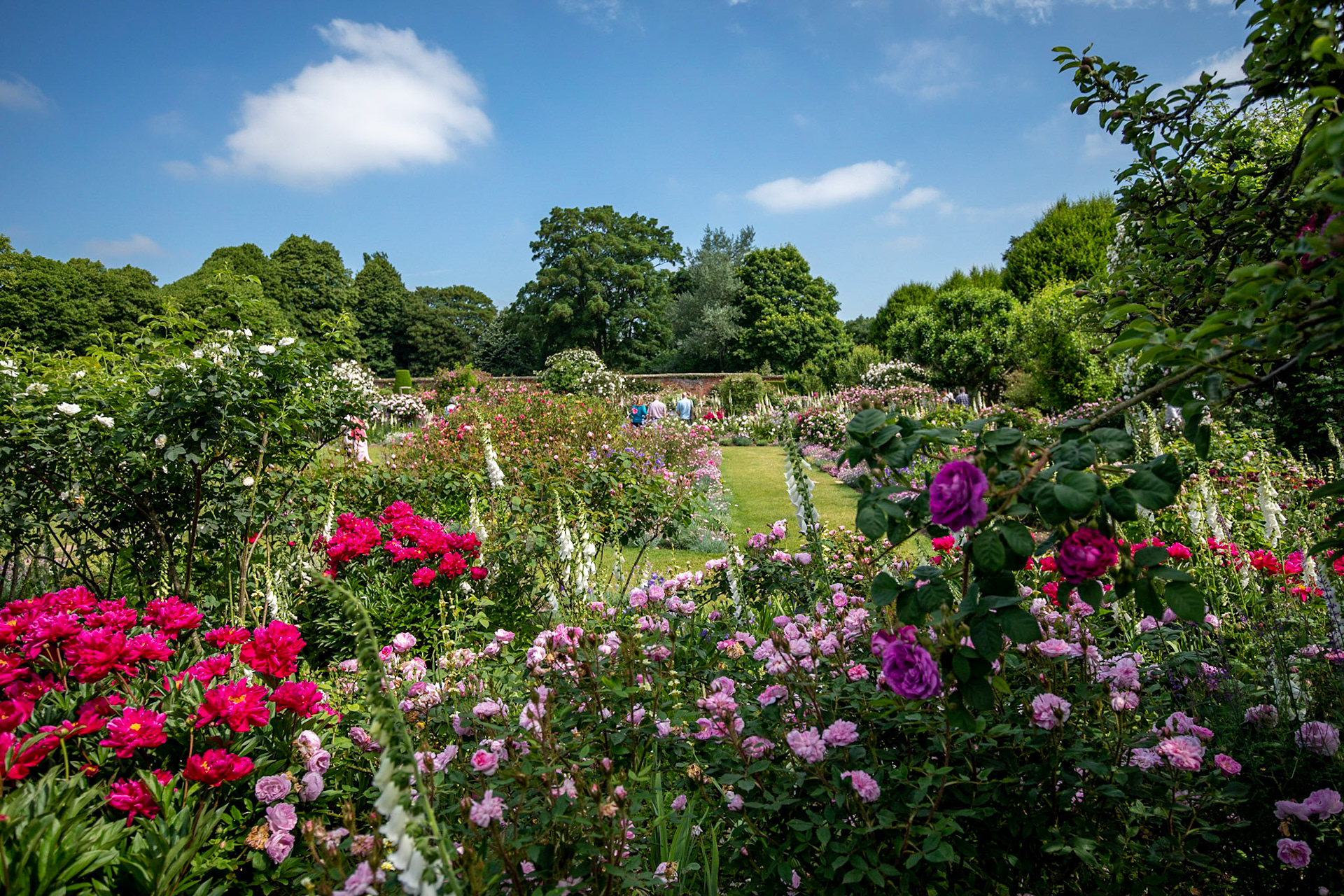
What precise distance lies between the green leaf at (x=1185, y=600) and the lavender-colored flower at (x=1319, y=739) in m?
0.94

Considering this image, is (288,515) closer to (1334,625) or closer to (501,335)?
(1334,625)

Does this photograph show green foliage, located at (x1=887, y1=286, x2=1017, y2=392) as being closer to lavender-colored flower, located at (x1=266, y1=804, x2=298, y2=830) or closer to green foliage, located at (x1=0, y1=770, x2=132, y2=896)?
lavender-colored flower, located at (x1=266, y1=804, x2=298, y2=830)

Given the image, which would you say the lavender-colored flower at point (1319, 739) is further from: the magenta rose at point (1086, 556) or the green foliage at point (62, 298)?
the green foliage at point (62, 298)

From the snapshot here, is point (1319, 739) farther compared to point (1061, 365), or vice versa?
point (1061, 365)

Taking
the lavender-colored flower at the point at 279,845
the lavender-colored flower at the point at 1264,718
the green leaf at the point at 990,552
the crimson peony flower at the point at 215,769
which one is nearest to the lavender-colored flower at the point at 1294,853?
the lavender-colored flower at the point at 1264,718

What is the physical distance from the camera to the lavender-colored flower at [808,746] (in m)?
1.38

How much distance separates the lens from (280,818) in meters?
1.56

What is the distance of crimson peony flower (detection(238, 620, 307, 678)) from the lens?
185cm

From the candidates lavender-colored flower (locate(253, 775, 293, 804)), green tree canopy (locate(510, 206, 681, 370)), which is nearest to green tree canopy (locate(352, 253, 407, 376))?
green tree canopy (locate(510, 206, 681, 370))

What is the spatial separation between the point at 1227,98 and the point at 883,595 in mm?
2039

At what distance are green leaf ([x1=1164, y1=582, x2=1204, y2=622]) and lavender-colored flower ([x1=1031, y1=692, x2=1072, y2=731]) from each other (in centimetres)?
49

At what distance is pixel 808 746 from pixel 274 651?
152 cm

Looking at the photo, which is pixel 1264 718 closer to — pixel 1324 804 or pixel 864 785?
pixel 1324 804

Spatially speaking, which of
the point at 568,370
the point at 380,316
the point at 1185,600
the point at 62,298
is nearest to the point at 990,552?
the point at 1185,600
